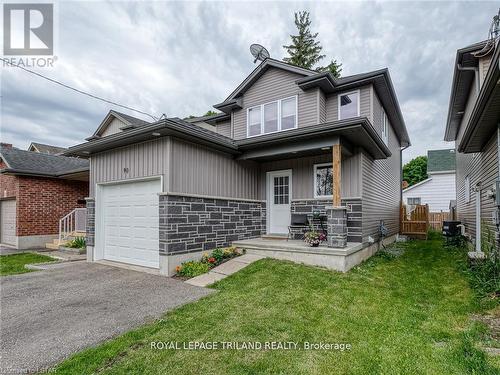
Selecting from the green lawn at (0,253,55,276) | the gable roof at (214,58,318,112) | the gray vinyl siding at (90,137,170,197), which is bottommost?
the green lawn at (0,253,55,276)

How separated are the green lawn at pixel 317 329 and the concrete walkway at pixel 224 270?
12.8 inches

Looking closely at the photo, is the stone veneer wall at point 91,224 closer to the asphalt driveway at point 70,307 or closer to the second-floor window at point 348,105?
the asphalt driveway at point 70,307

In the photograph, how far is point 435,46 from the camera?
1030 centimetres

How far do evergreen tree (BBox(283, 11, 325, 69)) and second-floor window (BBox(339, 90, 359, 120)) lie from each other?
14068mm

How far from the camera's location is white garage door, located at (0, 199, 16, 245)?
11742 mm

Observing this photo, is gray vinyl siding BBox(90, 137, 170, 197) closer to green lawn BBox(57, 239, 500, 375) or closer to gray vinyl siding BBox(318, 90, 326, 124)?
green lawn BBox(57, 239, 500, 375)

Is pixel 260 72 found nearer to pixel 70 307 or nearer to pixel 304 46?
pixel 70 307

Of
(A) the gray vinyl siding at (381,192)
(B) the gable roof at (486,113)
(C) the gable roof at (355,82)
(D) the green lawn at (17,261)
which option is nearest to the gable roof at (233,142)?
(A) the gray vinyl siding at (381,192)

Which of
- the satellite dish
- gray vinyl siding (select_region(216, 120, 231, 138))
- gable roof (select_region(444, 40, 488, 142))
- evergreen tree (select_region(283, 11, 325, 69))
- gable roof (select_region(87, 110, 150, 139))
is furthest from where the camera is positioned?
evergreen tree (select_region(283, 11, 325, 69))

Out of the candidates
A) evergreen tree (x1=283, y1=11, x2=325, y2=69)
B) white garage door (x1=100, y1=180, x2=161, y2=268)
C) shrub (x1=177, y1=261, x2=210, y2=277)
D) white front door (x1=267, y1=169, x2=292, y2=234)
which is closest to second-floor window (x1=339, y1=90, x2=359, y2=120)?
white front door (x1=267, y1=169, x2=292, y2=234)

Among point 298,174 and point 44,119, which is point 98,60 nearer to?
point 44,119

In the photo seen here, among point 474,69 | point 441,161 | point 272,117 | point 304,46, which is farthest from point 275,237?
point 441,161

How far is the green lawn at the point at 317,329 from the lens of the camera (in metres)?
2.63

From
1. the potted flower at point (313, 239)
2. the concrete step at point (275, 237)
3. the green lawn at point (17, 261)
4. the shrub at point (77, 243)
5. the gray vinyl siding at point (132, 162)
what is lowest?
the green lawn at point (17, 261)
